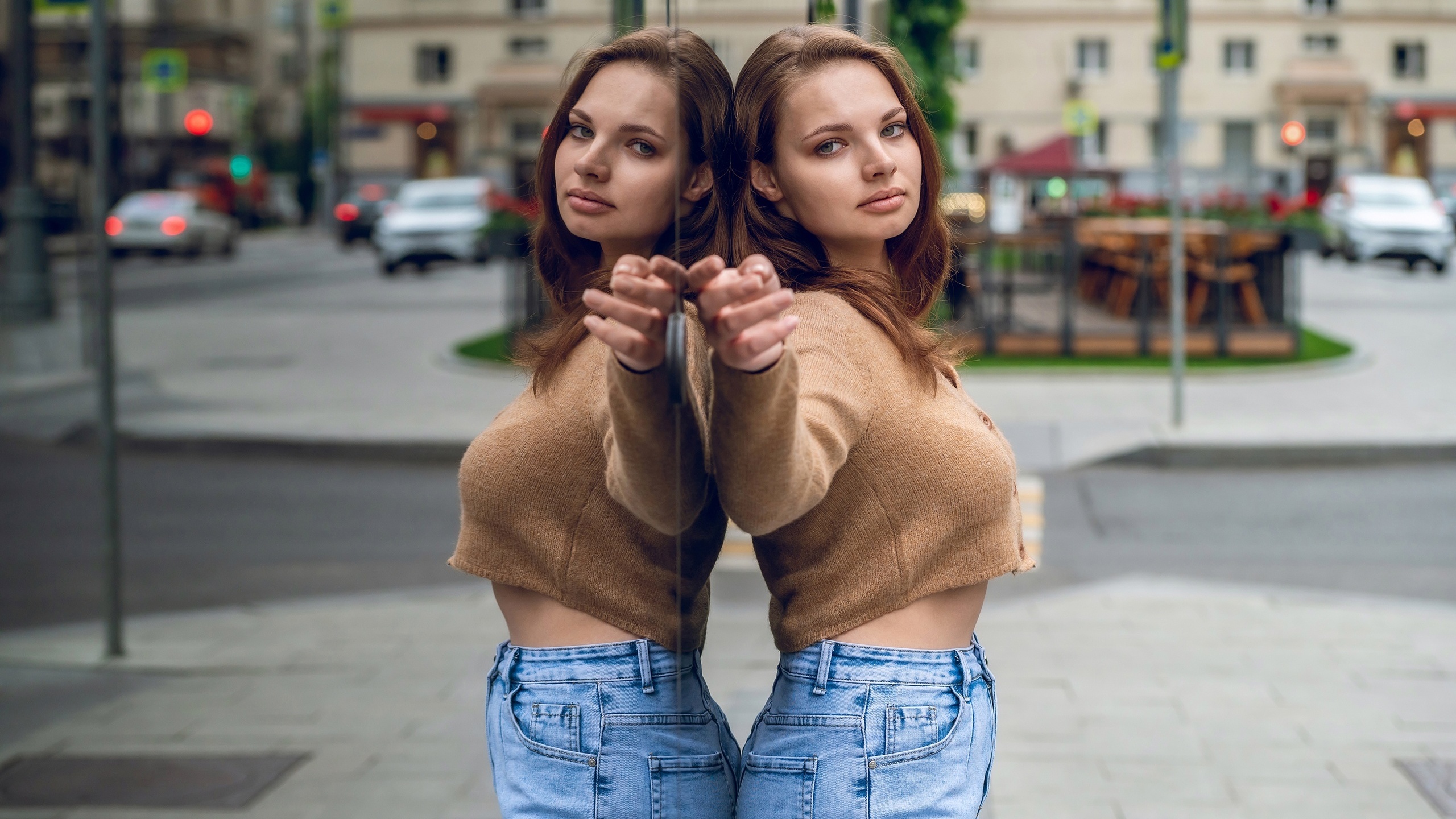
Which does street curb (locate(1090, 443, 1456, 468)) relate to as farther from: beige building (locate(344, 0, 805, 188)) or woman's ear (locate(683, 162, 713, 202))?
woman's ear (locate(683, 162, 713, 202))

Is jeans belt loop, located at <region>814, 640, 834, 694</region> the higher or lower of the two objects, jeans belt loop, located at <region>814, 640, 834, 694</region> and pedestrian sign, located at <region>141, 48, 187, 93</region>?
the lower

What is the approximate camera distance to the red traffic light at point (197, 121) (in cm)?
3167

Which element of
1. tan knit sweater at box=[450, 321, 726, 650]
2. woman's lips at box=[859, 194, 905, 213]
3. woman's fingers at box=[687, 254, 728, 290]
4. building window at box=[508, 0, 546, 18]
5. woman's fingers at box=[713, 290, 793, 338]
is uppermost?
building window at box=[508, 0, 546, 18]

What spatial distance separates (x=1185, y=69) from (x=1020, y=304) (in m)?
34.9

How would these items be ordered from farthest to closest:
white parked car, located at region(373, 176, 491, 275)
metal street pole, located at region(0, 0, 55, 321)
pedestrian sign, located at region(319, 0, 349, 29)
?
1. white parked car, located at region(373, 176, 491, 275)
2. metal street pole, located at region(0, 0, 55, 321)
3. pedestrian sign, located at region(319, 0, 349, 29)

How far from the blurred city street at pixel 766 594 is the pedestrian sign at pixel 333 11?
292 cm

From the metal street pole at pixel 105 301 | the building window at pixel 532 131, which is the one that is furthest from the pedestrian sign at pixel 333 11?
the building window at pixel 532 131

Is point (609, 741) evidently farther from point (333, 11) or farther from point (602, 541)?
point (333, 11)

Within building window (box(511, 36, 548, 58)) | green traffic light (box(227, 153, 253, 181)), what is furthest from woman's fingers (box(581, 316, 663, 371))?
green traffic light (box(227, 153, 253, 181))

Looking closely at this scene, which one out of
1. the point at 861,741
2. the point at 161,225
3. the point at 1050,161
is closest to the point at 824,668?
the point at 861,741

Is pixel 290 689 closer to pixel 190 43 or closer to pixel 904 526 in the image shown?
pixel 904 526

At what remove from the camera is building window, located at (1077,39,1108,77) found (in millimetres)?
49969

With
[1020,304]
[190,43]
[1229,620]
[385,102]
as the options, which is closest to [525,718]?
[1229,620]

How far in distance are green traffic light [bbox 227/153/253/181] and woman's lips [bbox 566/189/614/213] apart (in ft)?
166
